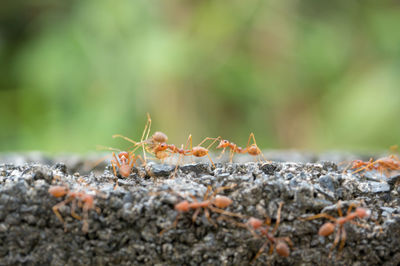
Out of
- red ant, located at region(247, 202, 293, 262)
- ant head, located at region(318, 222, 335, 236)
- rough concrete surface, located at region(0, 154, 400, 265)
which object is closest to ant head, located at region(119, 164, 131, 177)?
rough concrete surface, located at region(0, 154, 400, 265)

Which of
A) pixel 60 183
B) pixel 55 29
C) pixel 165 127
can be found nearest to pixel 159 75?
pixel 165 127

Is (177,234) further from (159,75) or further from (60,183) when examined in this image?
(159,75)

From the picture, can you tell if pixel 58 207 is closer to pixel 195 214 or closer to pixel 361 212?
pixel 195 214

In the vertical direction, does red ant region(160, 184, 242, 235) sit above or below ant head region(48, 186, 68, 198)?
below

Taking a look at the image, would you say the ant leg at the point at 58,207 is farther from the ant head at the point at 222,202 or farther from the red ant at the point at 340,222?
the red ant at the point at 340,222

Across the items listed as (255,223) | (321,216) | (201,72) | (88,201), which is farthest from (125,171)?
(201,72)

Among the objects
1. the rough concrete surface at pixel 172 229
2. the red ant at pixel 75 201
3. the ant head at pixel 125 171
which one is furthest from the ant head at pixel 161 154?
the red ant at pixel 75 201

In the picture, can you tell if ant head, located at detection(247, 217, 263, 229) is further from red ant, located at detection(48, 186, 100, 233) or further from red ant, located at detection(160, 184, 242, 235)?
red ant, located at detection(48, 186, 100, 233)

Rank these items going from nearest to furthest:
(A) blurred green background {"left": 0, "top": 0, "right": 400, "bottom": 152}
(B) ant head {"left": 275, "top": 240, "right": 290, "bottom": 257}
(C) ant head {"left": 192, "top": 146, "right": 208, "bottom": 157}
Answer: (B) ant head {"left": 275, "top": 240, "right": 290, "bottom": 257} < (C) ant head {"left": 192, "top": 146, "right": 208, "bottom": 157} < (A) blurred green background {"left": 0, "top": 0, "right": 400, "bottom": 152}
